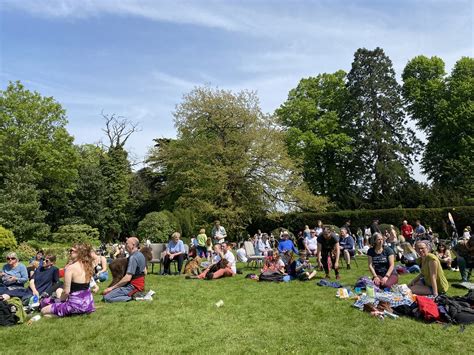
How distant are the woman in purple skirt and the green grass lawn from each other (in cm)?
23

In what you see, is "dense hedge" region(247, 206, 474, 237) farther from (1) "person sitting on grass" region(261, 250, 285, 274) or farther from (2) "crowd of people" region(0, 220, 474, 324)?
(1) "person sitting on grass" region(261, 250, 285, 274)

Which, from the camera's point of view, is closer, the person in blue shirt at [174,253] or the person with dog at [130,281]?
the person with dog at [130,281]

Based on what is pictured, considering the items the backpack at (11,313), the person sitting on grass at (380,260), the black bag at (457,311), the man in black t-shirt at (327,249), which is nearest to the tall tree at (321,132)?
the man in black t-shirt at (327,249)

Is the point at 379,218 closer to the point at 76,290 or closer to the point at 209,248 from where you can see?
the point at 209,248

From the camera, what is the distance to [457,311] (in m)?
6.38

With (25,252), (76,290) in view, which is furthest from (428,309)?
(25,252)

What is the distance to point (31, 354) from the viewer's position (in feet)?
17.3

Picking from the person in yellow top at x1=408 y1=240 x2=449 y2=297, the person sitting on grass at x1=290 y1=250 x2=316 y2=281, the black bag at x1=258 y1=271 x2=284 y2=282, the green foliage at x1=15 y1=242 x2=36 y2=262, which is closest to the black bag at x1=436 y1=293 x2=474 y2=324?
the person in yellow top at x1=408 y1=240 x2=449 y2=297

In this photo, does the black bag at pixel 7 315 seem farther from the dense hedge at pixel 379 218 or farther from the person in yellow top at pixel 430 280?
the dense hedge at pixel 379 218

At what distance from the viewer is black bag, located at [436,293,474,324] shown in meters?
6.27

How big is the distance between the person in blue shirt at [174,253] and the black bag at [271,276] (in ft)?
10.3

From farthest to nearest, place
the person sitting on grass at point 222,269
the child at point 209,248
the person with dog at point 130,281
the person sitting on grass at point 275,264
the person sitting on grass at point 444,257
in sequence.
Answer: the child at point 209,248
the person sitting on grass at point 444,257
the person sitting on grass at point 222,269
the person sitting on grass at point 275,264
the person with dog at point 130,281

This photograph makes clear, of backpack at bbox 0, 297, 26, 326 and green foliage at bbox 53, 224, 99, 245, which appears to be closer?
backpack at bbox 0, 297, 26, 326

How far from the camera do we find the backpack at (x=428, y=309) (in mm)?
6434
